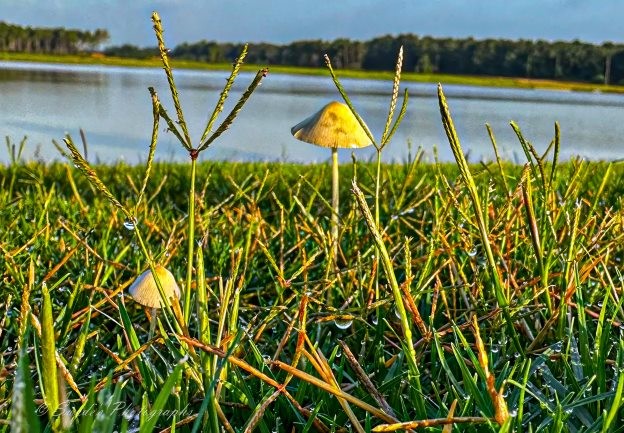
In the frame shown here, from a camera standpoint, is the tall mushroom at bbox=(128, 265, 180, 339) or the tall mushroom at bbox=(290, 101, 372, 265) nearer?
the tall mushroom at bbox=(128, 265, 180, 339)

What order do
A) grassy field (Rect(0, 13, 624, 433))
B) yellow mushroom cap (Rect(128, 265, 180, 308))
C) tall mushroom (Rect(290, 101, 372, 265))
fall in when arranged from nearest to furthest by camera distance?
grassy field (Rect(0, 13, 624, 433)), yellow mushroom cap (Rect(128, 265, 180, 308)), tall mushroom (Rect(290, 101, 372, 265))

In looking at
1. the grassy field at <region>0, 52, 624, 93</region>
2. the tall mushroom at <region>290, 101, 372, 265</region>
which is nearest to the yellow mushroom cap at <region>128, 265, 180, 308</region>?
the tall mushroom at <region>290, 101, 372, 265</region>

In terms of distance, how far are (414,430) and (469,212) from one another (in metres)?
0.90

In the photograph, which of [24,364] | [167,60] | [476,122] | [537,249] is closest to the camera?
[24,364]

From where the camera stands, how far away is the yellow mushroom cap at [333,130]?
1.30m

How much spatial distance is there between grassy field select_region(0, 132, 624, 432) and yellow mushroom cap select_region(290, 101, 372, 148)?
0.15m

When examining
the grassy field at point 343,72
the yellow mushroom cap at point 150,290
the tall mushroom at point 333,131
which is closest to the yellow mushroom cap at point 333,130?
the tall mushroom at point 333,131

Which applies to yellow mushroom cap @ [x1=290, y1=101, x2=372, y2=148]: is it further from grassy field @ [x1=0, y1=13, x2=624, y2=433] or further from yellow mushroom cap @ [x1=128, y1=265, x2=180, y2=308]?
yellow mushroom cap @ [x1=128, y1=265, x2=180, y2=308]

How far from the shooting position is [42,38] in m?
59.8

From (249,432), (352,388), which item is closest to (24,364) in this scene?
(249,432)

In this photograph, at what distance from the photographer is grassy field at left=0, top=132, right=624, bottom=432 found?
0.61 meters

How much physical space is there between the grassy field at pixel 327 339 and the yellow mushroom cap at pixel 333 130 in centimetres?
15

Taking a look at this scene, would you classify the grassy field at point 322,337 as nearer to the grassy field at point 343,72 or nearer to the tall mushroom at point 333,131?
the tall mushroom at point 333,131

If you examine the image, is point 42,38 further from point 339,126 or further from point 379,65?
point 339,126
